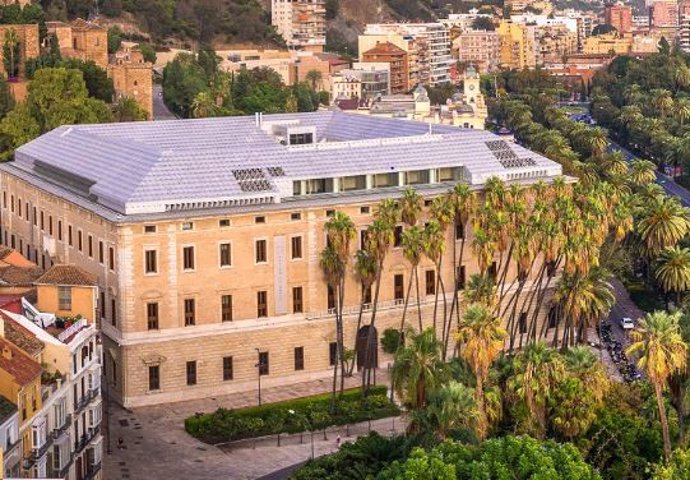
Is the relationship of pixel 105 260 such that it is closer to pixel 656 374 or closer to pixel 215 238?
pixel 215 238

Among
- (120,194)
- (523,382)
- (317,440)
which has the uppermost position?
(120,194)

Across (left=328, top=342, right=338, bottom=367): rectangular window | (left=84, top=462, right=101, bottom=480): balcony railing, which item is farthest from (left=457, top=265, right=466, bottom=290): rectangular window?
(left=84, top=462, right=101, bottom=480): balcony railing

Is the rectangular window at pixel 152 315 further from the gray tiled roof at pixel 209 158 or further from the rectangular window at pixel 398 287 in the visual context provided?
the rectangular window at pixel 398 287

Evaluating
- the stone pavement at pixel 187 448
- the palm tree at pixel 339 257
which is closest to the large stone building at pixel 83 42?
the palm tree at pixel 339 257

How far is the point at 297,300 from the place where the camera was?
318 feet

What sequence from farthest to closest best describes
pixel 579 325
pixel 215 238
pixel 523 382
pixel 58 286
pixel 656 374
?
1. pixel 579 325
2. pixel 215 238
3. pixel 58 286
4. pixel 523 382
5. pixel 656 374

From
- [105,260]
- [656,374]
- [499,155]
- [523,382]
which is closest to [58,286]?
[105,260]

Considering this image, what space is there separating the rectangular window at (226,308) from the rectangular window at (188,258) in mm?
2667

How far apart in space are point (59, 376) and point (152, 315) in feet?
66.6

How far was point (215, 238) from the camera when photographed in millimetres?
94250

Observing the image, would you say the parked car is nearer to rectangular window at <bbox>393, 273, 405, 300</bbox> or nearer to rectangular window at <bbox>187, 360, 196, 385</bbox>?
rectangular window at <bbox>393, 273, 405, 300</bbox>

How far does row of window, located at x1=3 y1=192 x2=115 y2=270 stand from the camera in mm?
95188

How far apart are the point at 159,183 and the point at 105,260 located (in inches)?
215

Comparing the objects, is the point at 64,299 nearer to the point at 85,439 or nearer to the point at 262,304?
the point at 85,439
